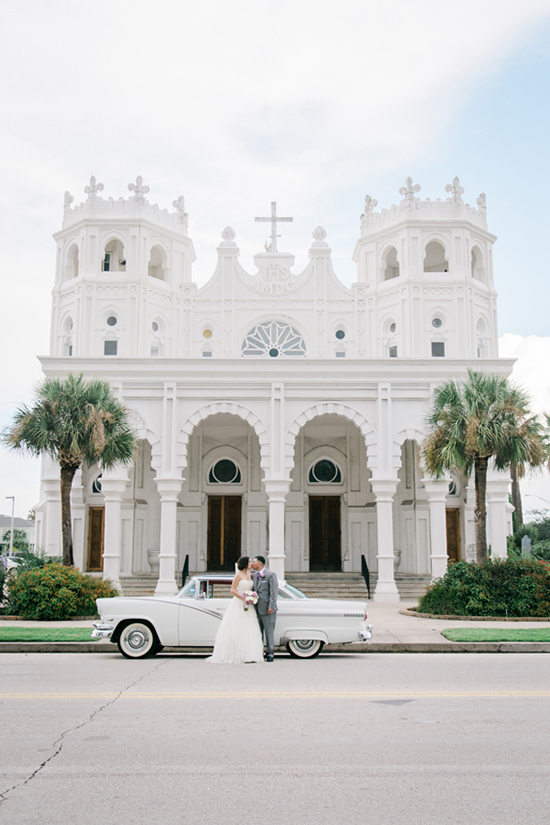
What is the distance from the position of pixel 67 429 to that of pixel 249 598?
9830mm

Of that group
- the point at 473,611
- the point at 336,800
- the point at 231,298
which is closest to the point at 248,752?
the point at 336,800

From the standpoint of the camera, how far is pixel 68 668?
10.8 metres

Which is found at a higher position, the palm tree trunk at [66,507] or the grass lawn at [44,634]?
the palm tree trunk at [66,507]

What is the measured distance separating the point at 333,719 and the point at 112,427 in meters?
14.1

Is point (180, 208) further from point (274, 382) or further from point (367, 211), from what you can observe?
point (274, 382)

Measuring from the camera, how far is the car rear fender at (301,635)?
11.7 m

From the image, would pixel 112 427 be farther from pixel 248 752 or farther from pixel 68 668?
pixel 248 752

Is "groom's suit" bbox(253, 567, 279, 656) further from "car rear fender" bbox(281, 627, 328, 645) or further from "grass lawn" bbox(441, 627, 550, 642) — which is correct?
"grass lawn" bbox(441, 627, 550, 642)

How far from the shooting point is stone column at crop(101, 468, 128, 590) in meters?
23.7

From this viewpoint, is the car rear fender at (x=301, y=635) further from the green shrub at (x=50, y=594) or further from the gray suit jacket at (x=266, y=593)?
the green shrub at (x=50, y=594)

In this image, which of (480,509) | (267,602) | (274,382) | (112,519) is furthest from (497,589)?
(112,519)

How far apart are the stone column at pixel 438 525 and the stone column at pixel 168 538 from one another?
25.3ft

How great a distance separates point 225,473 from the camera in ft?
98.3

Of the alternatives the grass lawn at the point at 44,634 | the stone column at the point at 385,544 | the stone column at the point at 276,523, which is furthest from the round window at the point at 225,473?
the grass lawn at the point at 44,634
